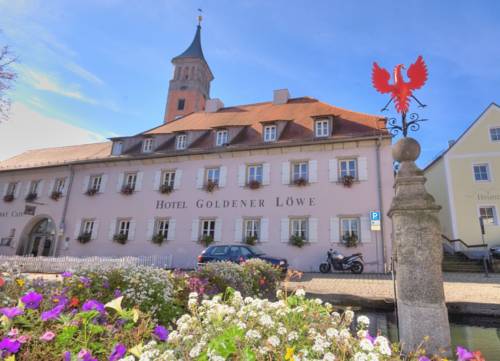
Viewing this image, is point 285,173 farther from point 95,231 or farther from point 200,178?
point 95,231

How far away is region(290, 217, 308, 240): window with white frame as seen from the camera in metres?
15.4

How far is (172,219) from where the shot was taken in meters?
Answer: 17.7

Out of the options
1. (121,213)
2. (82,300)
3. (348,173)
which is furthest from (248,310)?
(121,213)

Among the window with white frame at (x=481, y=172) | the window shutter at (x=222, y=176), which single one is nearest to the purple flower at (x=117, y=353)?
the window shutter at (x=222, y=176)

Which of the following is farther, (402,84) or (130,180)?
(130,180)

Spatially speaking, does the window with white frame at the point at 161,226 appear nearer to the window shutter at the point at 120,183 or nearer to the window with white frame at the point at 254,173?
the window shutter at the point at 120,183

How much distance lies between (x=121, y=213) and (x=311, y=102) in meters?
13.7

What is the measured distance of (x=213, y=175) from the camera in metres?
18.0

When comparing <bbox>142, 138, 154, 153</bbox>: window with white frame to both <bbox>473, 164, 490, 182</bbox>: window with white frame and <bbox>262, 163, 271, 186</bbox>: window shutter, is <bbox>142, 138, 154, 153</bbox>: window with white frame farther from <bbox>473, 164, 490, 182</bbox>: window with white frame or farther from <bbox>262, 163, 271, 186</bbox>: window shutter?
<bbox>473, 164, 490, 182</bbox>: window with white frame

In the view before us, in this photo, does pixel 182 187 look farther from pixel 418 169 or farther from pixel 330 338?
pixel 330 338

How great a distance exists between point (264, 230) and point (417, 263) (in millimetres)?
12151

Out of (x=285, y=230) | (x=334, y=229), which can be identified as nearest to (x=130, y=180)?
(x=285, y=230)

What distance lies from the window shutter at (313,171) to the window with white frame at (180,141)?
26.2 feet

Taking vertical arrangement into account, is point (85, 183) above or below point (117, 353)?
above
